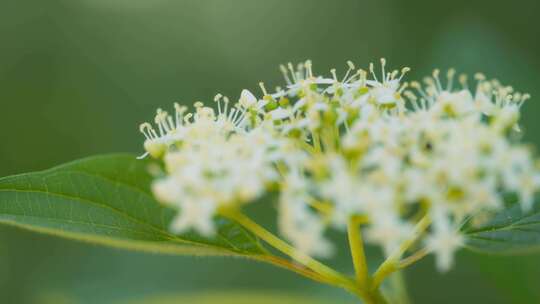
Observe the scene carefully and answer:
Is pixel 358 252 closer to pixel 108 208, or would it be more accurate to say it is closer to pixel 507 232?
pixel 507 232

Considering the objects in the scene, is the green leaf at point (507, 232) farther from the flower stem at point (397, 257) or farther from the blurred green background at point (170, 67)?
the blurred green background at point (170, 67)

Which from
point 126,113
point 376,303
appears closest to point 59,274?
point 376,303

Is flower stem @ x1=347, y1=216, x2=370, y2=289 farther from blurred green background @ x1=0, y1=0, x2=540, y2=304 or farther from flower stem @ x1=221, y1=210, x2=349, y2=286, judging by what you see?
blurred green background @ x1=0, y1=0, x2=540, y2=304

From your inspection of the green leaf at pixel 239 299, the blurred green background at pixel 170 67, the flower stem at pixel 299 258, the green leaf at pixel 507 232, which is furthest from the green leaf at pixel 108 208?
the blurred green background at pixel 170 67

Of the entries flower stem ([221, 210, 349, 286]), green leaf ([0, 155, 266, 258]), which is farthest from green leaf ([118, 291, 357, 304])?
flower stem ([221, 210, 349, 286])

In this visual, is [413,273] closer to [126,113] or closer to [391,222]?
[391,222]

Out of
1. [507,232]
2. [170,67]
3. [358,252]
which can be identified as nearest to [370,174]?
[358,252]

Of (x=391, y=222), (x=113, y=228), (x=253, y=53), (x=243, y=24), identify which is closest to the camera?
(x=391, y=222)
